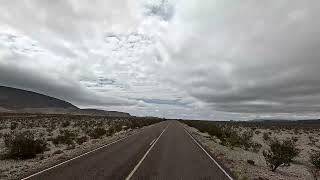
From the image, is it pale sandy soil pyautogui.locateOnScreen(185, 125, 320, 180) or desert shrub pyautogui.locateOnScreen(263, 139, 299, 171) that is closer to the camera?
pale sandy soil pyautogui.locateOnScreen(185, 125, 320, 180)

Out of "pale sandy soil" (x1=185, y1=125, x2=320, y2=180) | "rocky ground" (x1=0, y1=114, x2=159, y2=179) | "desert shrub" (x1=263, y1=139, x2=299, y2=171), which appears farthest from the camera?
"desert shrub" (x1=263, y1=139, x2=299, y2=171)

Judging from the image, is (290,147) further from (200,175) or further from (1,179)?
(1,179)

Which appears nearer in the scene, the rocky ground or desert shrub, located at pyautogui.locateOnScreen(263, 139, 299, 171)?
the rocky ground

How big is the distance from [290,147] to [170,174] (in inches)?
390

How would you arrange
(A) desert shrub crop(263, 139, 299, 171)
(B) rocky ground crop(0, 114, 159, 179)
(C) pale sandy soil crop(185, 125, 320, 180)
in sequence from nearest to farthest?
(B) rocky ground crop(0, 114, 159, 179), (C) pale sandy soil crop(185, 125, 320, 180), (A) desert shrub crop(263, 139, 299, 171)

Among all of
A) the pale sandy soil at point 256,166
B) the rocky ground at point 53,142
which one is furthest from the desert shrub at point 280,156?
the rocky ground at point 53,142

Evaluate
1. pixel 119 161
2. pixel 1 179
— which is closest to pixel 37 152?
pixel 119 161

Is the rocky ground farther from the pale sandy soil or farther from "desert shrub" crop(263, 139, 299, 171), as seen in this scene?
"desert shrub" crop(263, 139, 299, 171)

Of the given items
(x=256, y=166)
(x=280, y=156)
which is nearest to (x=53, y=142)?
(x=256, y=166)

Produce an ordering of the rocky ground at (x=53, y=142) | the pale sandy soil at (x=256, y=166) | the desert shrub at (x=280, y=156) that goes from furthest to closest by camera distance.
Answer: the desert shrub at (x=280, y=156) < the pale sandy soil at (x=256, y=166) < the rocky ground at (x=53, y=142)

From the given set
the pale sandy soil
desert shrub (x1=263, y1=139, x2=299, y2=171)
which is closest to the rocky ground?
the pale sandy soil

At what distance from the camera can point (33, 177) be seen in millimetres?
11164

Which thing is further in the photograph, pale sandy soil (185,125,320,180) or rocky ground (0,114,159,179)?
pale sandy soil (185,125,320,180)

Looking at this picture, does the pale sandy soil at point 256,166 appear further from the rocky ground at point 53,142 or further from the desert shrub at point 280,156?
the rocky ground at point 53,142
